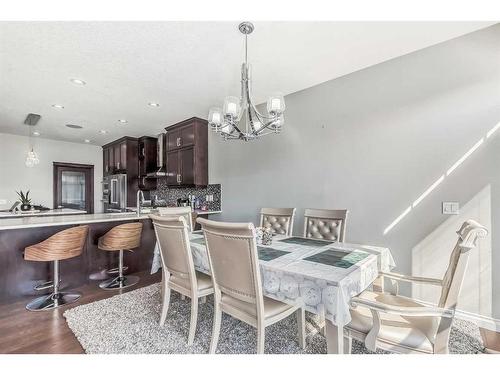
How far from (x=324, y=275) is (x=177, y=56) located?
249cm

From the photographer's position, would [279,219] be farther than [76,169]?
No

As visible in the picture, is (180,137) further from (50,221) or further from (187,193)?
(50,221)

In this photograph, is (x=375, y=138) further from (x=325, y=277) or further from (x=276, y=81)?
(x=325, y=277)

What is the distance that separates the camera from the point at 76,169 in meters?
6.52

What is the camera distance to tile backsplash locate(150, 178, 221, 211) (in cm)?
444

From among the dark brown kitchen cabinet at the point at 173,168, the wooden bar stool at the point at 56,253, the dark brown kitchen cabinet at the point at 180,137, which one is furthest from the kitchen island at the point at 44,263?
the dark brown kitchen cabinet at the point at 180,137

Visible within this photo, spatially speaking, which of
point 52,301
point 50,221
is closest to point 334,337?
point 52,301

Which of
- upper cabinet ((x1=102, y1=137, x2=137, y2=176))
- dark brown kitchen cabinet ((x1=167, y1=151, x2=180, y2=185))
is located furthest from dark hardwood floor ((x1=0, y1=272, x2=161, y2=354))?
upper cabinet ((x1=102, y1=137, x2=137, y2=176))

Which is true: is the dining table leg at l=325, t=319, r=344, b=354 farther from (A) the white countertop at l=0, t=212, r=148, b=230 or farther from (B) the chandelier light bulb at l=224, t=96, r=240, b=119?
(A) the white countertop at l=0, t=212, r=148, b=230

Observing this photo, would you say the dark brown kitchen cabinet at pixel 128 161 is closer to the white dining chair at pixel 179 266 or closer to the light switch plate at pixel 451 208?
the white dining chair at pixel 179 266

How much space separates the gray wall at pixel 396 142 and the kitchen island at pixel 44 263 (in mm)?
2341
